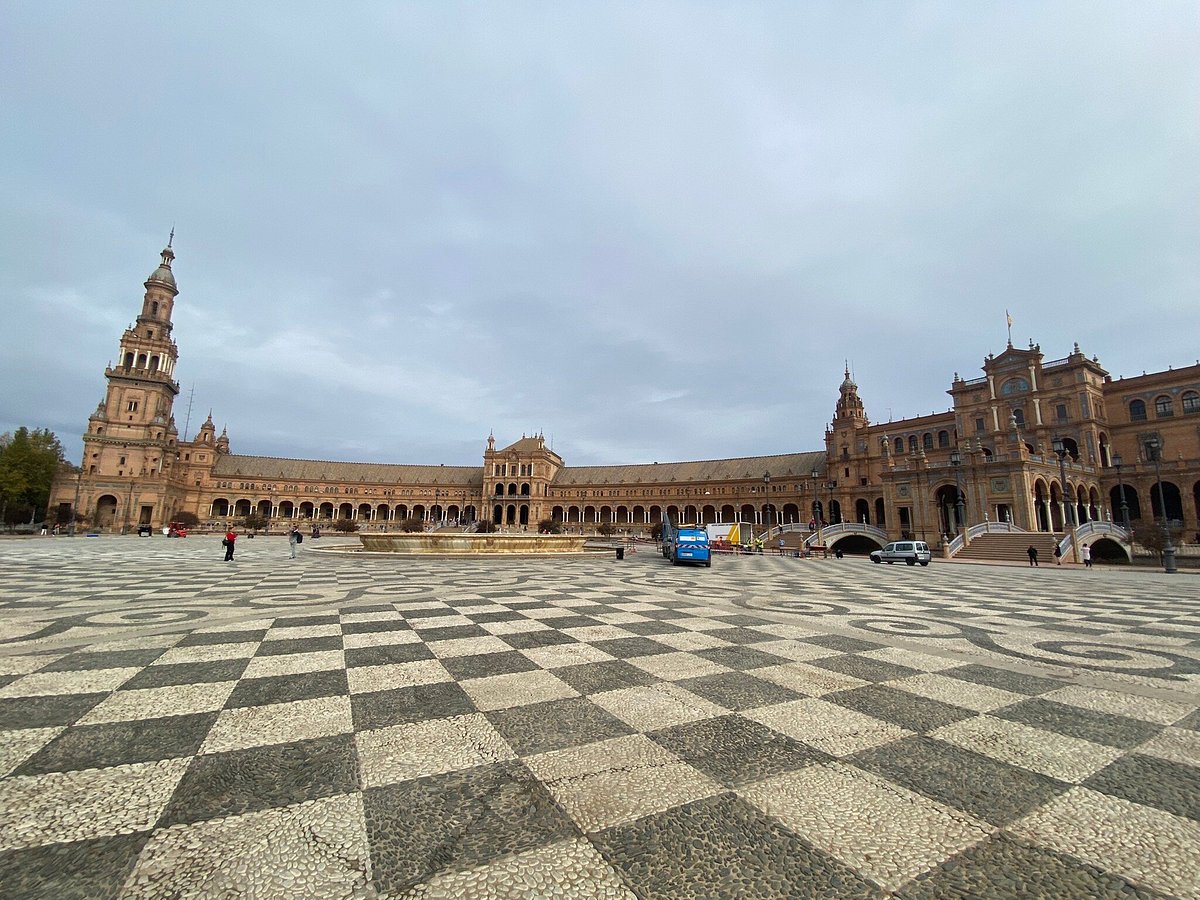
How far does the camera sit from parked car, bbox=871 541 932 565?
27.5 m

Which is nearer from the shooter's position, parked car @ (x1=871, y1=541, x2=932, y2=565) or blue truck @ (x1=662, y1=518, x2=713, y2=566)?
blue truck @ (x1=662, y1=518, x2=713, y2=566)

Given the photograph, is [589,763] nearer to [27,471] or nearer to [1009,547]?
[1009,547]

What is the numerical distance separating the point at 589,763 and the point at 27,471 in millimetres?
84280

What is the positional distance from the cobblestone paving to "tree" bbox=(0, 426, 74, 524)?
73.9m

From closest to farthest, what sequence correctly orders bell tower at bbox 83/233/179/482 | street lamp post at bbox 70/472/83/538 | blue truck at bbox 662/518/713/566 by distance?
blue truck at bbox 662/518/713/566 → street lamp post at bbox 70/472/83/538 → bell tower at bbox 83/233/179/482

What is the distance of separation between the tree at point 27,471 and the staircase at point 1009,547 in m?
88.2

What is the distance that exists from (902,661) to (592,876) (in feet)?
15.4

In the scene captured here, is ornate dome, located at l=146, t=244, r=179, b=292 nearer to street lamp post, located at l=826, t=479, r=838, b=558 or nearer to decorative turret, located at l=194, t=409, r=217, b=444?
decorative turret, located at l=194, t=409, r=217, b=444

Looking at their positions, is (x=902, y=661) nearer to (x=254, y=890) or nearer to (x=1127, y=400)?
(x=254, y=890)

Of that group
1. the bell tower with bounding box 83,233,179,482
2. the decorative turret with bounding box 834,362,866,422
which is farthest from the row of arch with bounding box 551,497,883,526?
the bell tower with bounding box 83,233,179,482

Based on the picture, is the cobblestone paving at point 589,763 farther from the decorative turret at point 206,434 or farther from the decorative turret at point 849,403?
the decorative turret at point 206,434

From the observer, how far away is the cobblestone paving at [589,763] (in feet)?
6.44

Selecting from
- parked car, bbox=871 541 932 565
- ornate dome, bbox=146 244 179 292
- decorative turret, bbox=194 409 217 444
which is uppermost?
ornate dome, bbox=146 244 179 292

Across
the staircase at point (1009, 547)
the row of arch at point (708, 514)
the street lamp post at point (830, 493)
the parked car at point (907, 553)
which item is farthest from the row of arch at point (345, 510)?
the staircase at point (1009, 547)
